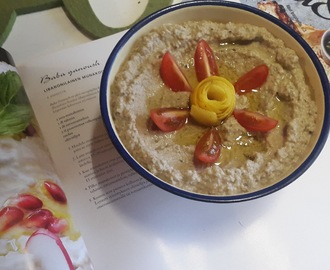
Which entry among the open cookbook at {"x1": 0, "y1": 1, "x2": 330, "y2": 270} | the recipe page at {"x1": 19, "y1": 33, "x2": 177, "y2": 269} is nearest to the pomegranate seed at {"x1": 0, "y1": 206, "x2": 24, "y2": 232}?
the open cookbook at {"x1": 0, "y1": 1, "x2": 330, "y2": 270}

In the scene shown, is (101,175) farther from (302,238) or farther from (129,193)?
(302,238)

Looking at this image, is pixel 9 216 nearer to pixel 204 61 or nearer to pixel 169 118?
pixel 169 118

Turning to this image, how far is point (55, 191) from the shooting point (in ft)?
2.18

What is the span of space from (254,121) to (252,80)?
3.0 inches

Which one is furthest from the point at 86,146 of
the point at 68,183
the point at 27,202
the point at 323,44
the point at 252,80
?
the point at 323,44

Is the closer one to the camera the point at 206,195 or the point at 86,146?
the point at 206,195

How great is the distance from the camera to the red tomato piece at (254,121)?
28.0 inches

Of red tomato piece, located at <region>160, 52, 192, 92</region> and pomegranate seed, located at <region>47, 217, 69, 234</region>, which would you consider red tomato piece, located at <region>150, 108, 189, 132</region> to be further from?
pomegranate seed, located at <region>47, 217, 69, 234</region>

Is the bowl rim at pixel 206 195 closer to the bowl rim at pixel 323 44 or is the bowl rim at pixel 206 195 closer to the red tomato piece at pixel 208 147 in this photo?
the red tomato piece at pixel 208 147

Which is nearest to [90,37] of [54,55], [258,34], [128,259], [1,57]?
[54,55]

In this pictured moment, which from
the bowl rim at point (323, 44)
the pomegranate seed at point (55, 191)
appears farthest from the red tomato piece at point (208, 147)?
the bowl rim at point (323, 44)

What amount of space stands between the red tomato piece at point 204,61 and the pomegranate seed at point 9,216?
13.6 inches

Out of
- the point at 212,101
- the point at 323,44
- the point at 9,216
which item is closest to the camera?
the point at 9,216

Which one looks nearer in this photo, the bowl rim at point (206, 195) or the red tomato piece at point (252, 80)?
the bowl rim at point (206, 195)
